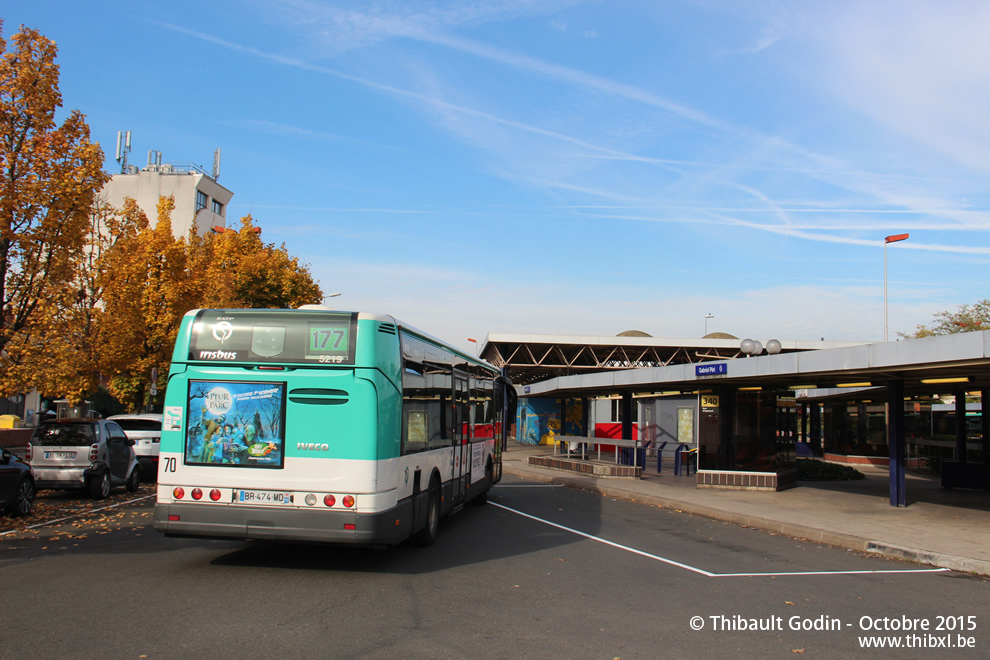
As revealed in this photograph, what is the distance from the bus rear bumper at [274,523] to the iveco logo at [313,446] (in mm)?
667

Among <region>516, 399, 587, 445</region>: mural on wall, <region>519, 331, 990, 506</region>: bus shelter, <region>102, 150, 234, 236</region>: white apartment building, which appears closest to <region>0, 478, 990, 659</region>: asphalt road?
<region>519, 331, 990, 506</region>: bus shelter

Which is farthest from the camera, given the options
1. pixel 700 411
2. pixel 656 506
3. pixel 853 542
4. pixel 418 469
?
pixel 700 411

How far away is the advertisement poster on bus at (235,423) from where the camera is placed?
28.6 ft

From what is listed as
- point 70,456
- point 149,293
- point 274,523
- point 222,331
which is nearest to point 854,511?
point 274,523

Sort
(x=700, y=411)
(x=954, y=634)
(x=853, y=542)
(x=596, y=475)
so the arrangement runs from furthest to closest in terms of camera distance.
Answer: (x=596, y=475) → (x=700, y=411) → (x=853, y=542) → (x=954, y=634)

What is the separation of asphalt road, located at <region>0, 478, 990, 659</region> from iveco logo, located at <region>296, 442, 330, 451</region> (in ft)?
4.62

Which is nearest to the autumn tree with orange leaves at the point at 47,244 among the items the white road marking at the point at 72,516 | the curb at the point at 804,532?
the white road marking at the point at 72,516

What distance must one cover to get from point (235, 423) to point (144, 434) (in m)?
13.0

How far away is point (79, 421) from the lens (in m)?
15.8

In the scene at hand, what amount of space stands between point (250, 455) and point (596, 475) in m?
16.1

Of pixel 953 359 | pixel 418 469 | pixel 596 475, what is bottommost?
pixel 596 475

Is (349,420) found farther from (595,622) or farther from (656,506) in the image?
(656,506)

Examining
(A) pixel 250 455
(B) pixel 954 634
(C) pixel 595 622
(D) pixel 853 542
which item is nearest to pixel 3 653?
(A) pixel 250 455

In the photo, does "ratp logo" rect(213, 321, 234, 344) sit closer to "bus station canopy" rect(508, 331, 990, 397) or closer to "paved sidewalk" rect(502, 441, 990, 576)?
"paved sidewalk" rect(502, 441, 990, 576)
